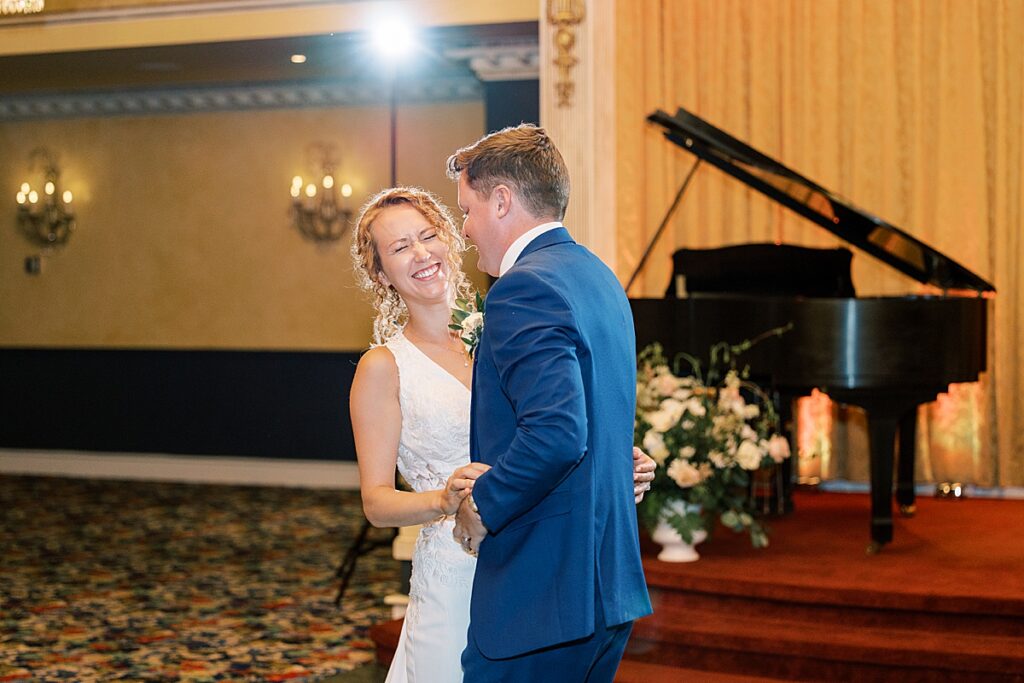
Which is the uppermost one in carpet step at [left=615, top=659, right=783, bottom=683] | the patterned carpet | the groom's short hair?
the groom's short hair

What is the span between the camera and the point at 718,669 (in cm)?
423

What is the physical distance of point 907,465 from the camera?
6.26 metres

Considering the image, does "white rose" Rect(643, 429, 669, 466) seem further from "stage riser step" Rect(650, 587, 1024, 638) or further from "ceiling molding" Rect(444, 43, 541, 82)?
"ceiling molding" Rect(444, 43, 541, 82)

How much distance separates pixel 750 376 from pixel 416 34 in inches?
129

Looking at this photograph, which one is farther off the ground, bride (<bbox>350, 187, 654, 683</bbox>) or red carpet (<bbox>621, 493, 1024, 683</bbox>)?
bride (<bbox>350, 187, 654, 683</bbox>)

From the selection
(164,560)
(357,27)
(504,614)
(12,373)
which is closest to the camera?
(504,614)

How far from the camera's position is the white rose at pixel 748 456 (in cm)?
475

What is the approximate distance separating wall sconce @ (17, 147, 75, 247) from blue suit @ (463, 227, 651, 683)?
28.7 ft

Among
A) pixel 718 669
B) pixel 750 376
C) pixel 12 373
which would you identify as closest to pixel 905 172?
pixel 750 376

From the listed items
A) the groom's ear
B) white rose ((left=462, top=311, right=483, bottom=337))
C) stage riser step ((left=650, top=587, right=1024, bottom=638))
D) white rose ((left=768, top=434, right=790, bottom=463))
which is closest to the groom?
the groom's ear

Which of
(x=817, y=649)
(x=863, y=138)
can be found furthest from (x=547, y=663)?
(x=863, y=138)

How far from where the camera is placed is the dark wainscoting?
30.7 feet

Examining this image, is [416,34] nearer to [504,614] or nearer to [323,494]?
[323,494]

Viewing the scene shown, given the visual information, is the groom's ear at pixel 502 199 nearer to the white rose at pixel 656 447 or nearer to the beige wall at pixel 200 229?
the white rose at pixel 656 447
